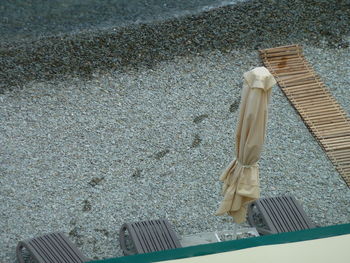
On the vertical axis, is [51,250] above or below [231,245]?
below

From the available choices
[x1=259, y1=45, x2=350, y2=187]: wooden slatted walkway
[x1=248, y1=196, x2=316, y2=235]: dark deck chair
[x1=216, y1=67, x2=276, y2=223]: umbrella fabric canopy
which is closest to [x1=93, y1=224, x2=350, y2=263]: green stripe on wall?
[x1=216, y1=67, x2=276, y2=223]: umbrella fabric canopy

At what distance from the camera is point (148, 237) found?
23.3ft

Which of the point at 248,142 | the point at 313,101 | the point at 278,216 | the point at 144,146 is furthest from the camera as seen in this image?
the point at 313,101

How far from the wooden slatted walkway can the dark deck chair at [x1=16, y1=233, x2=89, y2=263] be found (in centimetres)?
330

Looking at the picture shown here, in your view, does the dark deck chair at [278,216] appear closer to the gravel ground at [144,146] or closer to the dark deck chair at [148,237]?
the gravel ground at [144,146]

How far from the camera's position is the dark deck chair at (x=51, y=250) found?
6.85 metres

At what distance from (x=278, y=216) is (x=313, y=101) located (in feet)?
8.56

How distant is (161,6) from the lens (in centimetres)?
1234

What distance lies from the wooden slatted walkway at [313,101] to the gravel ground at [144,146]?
0.13m

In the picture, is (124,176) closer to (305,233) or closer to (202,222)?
(202,222)

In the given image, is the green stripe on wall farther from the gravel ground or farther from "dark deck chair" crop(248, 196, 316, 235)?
the gravel ground

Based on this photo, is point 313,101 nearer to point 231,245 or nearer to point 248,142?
point 248,142

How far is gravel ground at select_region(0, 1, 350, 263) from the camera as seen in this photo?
776 cm

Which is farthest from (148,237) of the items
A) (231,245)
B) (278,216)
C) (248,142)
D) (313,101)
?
(313,101)
